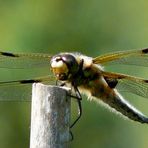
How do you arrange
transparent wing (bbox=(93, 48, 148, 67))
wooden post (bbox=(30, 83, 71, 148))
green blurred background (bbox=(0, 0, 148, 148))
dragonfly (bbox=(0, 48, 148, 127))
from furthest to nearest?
green blurred background (bbox=(0, 0, 148, 148))
transparent wing (bbox=(93, 48, 148, 67))
dragonfly (bbox=(0, 48, 148, 127))
wooden post (bbox=(30, 83, 71, 148))


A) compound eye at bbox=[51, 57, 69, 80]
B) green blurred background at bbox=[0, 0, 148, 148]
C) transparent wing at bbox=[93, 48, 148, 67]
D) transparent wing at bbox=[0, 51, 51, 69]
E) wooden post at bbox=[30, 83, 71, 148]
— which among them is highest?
green blurred background at bbox=[0, 0, 148, 148]

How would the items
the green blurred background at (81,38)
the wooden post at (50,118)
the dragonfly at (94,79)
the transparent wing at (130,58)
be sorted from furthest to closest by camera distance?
the green blurred background at (81,38) < the transparent wing at (130,58) < the dragonfly at (94,79) < the wooden post at (50,118)

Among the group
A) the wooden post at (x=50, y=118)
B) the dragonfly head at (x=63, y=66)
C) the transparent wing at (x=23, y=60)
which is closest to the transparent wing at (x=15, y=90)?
the transparent wing at (x=23, y=60)

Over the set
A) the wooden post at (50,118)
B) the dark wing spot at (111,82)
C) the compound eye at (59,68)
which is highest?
the dark wing spot at (111,82)

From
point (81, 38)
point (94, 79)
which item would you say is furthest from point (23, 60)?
point (81, 38)

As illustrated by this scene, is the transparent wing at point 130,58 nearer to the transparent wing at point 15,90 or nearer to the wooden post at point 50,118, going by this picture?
the transparent wing at point 15,90

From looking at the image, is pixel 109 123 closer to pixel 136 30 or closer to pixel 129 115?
pixel 136 30

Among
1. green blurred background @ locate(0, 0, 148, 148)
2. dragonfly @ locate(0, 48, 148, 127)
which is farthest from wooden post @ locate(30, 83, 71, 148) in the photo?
green blurred background @ locate(0, 0, 148, 148)

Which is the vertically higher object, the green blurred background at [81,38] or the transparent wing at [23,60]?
the green blurred background at [81,38]

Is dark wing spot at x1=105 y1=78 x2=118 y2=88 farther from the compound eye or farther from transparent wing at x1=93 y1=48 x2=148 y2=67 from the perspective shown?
the compound eye
